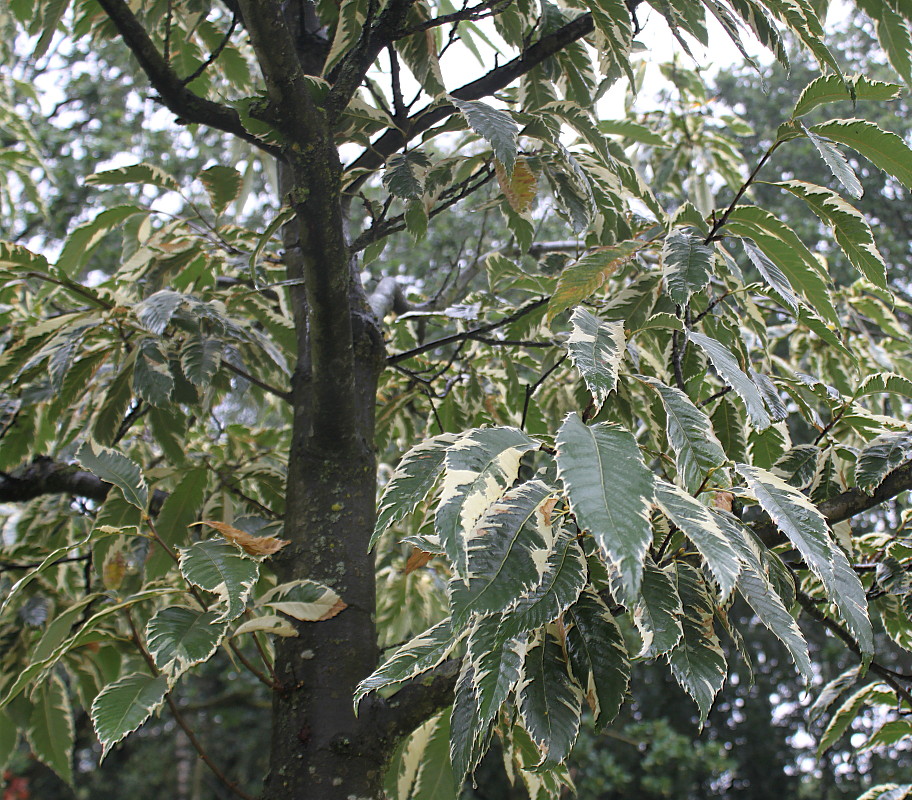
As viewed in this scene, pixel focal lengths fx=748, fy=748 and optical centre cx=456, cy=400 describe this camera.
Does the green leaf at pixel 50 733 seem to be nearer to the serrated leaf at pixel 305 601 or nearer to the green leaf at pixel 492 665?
the serrated leaf at pixel 305 601

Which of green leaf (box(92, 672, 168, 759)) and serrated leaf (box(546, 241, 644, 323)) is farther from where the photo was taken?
serrated leaf (box(546, 241, 644, 323))

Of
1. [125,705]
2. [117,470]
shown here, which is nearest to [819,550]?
[125,705]

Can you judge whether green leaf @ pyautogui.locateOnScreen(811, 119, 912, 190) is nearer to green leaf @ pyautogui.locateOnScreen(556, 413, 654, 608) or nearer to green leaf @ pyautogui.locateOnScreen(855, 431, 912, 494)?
green leaf @ pyautogui.locateOnScreen(855, 431, 912, 494)

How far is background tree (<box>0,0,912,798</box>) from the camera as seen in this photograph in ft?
2.13

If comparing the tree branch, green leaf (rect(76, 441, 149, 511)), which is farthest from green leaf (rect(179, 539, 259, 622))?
the tree branch

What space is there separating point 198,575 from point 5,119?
168cm

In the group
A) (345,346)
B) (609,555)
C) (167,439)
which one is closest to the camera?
(609,555)

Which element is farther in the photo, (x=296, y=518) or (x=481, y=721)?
(x=296, y=518)

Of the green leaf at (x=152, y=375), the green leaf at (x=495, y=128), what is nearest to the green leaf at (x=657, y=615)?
the green leaf at (x=495, y=128)

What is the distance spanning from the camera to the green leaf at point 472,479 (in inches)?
21.7

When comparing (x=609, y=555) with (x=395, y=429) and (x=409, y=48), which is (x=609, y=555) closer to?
(x=409, y=48)

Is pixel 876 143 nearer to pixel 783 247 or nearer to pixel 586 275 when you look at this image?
pixel 783 247

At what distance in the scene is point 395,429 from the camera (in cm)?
177

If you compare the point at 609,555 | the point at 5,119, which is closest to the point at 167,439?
the point at 609,555
